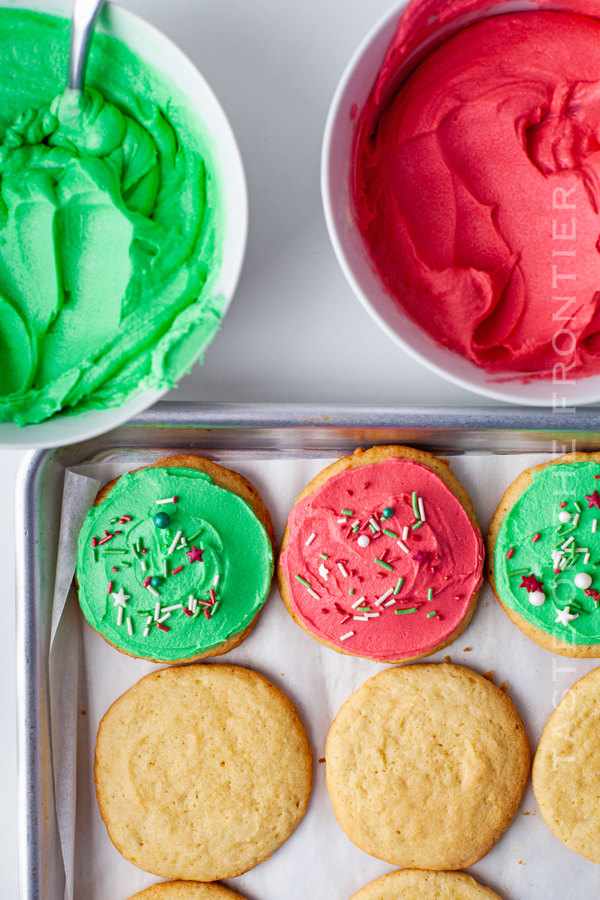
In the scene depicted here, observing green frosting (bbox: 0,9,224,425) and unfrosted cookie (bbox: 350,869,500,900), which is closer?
green frosting (bbox: 0,9,224,425)

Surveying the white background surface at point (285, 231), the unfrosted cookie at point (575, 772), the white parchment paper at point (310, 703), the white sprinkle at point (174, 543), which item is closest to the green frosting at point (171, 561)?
the white sprinkle at point (174, 543)

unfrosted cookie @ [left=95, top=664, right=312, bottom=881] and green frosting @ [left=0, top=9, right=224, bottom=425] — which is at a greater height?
green frosting @ [left=0, top=9, right=224, bottom=425]

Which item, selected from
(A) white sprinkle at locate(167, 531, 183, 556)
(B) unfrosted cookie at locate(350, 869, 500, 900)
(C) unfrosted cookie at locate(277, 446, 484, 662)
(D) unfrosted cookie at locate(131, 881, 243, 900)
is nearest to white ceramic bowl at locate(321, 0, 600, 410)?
(C) unfrosted cookie at locate(277, 446, 484, 662)

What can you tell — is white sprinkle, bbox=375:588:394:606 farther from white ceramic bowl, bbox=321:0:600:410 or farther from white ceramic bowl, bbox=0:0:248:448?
white ceramic bowl, bbox=0:0:248:448

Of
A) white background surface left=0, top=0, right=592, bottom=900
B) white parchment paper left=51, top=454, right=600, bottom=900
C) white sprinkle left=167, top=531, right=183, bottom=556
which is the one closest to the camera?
white background surface left=0, top=0, right=592, bottom=900

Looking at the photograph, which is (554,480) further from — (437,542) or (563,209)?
(563,209)

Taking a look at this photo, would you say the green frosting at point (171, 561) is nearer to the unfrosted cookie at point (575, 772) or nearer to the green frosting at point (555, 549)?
the green frosting at point (555, 549)
